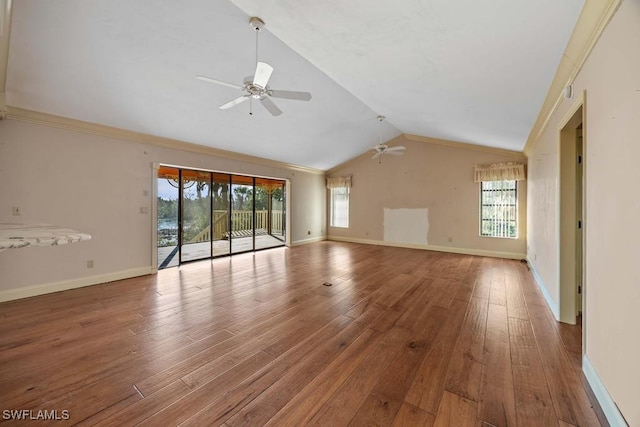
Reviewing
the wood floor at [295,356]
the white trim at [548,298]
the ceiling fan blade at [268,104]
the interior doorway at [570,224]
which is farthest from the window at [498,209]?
the ceiling fan blade at [268,104]

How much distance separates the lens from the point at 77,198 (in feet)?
12.6

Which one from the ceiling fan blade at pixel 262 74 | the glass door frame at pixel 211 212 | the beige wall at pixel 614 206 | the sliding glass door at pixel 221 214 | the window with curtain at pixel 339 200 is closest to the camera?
the beige wall at pixel 614 206

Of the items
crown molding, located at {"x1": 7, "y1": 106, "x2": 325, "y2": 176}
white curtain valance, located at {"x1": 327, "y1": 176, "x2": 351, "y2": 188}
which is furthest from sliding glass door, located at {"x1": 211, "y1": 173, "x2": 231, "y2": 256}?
white curtain valance, located at {"x1": 327, "y1": 176, "x2": 351, "y2": 188}

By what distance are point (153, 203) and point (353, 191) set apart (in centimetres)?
574

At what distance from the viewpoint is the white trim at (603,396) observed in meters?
A: 1.36

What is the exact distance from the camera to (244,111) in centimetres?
436

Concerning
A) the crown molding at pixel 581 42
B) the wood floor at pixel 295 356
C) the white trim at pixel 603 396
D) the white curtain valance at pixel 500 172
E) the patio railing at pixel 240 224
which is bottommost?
the wood floor at pixel 295 356

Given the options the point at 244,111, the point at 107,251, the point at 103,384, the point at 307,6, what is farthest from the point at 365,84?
the point at 107,251

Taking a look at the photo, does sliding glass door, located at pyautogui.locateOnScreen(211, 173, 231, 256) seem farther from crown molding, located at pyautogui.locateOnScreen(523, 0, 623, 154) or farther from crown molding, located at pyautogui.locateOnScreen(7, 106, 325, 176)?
crown molding, located at pyautogui.locateOnScreen(523, 0, 623, 154)

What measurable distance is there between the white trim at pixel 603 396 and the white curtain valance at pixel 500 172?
4901 millimetres

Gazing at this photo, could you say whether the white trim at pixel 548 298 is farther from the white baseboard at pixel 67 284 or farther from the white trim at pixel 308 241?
the white baseboard at pixel 67 284

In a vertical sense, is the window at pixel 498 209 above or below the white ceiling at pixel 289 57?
below

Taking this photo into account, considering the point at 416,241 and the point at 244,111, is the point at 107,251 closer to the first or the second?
the point at 244,111

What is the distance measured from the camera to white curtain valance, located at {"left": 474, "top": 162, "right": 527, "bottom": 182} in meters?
5.63
